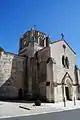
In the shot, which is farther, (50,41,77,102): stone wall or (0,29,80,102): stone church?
(50,41,77,102): stone wall

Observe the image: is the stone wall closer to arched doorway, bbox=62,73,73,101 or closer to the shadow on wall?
arched doorway, bbox=62,73,73,101

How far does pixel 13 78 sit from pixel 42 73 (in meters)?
5.66

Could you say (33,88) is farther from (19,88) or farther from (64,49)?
(64,49)

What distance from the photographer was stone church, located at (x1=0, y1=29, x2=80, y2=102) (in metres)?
23.9

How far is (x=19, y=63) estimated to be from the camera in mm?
28297

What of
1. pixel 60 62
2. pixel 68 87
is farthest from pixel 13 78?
pixel 68 87

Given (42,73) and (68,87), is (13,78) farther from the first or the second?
(68,87)

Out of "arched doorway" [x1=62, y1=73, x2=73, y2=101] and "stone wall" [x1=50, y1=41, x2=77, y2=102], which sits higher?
"stone wall" [x1=50, y1=41, x2=77, y2=102]

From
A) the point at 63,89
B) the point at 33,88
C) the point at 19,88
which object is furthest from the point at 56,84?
the point at 19,88

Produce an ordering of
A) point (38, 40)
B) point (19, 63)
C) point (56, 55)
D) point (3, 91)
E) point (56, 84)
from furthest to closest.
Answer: point (38, 40) → point (19, 63) → point (56, 55) → point (3, 91) → point (56, 84)

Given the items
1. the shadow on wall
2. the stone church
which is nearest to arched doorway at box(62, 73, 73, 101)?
the stone church

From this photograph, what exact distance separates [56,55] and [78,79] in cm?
775

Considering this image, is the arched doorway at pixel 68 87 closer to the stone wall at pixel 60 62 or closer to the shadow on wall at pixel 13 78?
the stone wall at pixel 60 62

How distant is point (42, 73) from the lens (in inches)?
1022
